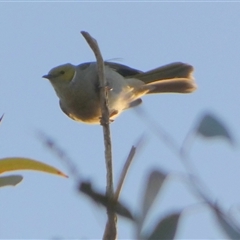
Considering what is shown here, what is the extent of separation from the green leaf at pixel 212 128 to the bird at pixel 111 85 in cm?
366

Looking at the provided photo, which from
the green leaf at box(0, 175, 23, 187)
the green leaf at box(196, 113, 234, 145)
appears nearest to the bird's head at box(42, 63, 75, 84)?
the green leaf at box(0, 175, 23, 187)

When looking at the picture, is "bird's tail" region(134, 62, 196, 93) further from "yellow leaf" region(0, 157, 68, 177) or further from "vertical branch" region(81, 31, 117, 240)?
"yellow leaf" region(0, 157, 68, 177)

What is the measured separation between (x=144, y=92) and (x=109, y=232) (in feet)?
15.5

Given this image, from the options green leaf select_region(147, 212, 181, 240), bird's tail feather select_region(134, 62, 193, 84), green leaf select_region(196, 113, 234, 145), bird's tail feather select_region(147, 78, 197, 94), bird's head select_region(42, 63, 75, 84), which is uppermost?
green leaf select_region(196, 113, 234, 145)

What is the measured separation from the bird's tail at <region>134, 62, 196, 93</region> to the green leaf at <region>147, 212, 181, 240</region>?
5.38m

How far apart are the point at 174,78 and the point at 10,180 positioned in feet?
16.8

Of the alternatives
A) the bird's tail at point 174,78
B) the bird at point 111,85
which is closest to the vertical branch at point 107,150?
the bird at point 111,85

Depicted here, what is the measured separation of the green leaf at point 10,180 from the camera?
992 millimetres

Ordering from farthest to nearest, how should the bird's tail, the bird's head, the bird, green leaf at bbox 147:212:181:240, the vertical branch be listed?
the bird's tail
the bird's head
the bird
the vertical branch
green leaf at bbox 147:212:181:240

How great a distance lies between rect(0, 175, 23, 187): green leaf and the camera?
3.25ft

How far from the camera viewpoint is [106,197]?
483 millimetres

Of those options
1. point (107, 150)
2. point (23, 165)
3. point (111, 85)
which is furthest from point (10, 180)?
point (111, 85)

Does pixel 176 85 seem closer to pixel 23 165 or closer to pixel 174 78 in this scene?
pixel 174 78

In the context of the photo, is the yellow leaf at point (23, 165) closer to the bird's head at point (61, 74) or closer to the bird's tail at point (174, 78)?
the bird's head at point (61, 74)
